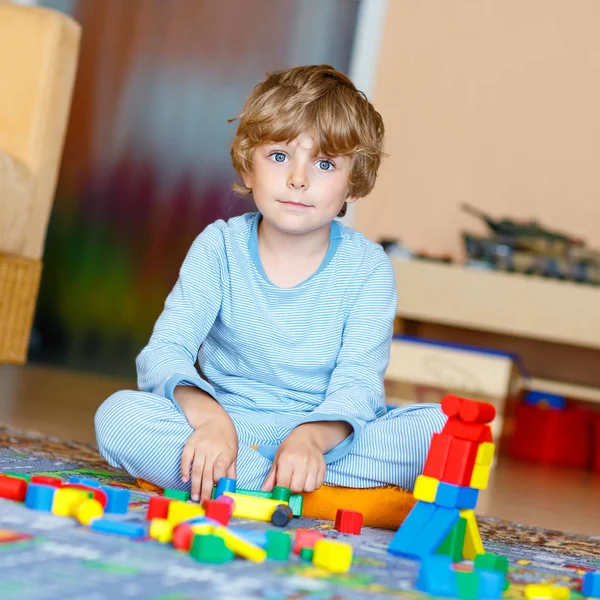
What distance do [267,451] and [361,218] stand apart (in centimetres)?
212

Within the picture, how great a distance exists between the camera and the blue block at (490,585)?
Result: 0.72m

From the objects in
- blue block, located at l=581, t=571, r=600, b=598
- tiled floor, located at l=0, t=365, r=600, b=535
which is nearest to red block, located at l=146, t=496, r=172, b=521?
blue block, located at l=581, t=571, r=600, b=598

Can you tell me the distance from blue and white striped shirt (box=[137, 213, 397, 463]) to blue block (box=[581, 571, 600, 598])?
371 millimetres

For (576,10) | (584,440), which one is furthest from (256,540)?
(576,10)

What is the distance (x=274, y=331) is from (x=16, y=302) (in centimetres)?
69

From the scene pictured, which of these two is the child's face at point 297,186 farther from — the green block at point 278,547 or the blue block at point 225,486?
the green block at point 278,547

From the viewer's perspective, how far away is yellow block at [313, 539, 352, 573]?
0.73 metres

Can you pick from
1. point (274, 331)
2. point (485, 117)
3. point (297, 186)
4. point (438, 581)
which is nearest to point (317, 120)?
point (297, 186)

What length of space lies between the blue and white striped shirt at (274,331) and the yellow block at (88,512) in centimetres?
34

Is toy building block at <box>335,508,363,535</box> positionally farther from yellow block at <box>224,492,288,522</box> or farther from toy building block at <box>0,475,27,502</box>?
toy building block at <box>0,475,27,502</box>

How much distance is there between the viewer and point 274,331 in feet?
3.90

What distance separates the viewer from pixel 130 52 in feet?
10.8

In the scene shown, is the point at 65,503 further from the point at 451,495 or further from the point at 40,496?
the point at 451,495

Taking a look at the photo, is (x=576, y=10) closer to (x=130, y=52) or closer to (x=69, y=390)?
(x=130, y=52)
